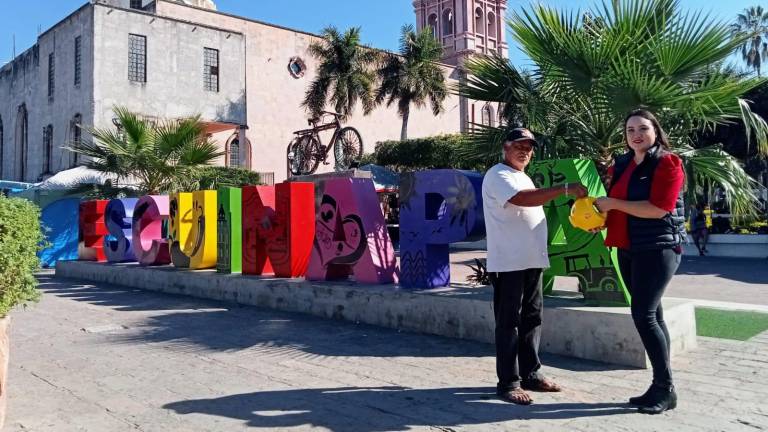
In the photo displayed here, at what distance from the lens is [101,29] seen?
79.8 feet

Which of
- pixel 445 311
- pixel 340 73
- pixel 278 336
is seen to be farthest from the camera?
pixel 340 73

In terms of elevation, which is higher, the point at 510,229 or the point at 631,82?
the point at 631,82

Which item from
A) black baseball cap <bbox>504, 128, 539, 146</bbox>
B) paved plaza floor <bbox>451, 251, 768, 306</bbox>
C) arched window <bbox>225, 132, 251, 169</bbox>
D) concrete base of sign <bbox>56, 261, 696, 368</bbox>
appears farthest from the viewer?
arched window <bbox>225, 132, 251, 169</bbox>

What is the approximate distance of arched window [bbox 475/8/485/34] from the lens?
5250cm

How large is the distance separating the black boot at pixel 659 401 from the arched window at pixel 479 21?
52044mm

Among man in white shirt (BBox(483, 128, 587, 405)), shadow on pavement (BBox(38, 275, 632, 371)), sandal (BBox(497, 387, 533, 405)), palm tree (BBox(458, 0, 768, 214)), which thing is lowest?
sandal (BBox(497, 387, 533, 405))

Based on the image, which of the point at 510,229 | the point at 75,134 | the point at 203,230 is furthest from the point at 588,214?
the point at 75,134

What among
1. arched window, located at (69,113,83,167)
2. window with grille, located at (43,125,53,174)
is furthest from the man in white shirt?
window with grille, located at (43,125,53,174)

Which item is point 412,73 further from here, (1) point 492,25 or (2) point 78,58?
(1) point 492,25

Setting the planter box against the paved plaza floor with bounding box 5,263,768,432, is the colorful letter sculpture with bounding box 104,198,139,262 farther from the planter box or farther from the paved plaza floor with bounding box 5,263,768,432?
the planter box

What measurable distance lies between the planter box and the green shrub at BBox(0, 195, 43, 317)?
17020 millimetres

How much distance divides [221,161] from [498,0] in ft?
116

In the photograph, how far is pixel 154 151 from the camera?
1351cm

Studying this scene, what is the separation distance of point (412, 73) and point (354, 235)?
27033 mm
